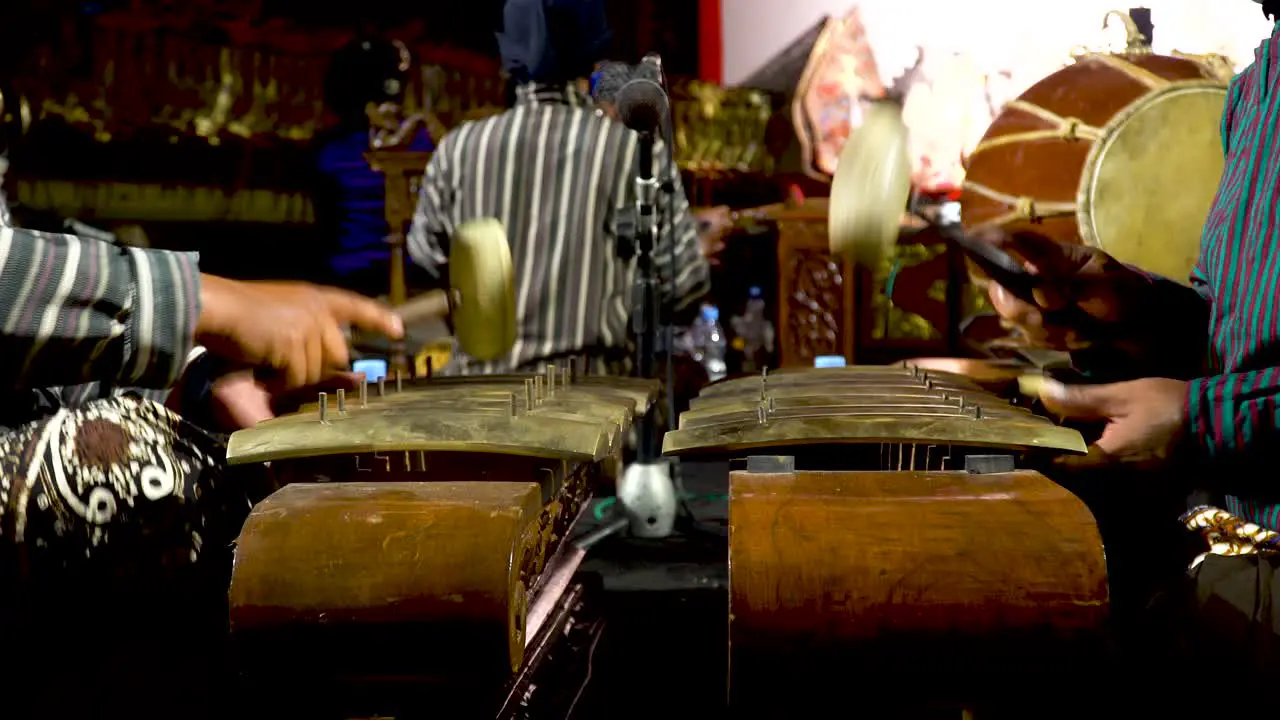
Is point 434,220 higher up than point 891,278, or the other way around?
point 434,220

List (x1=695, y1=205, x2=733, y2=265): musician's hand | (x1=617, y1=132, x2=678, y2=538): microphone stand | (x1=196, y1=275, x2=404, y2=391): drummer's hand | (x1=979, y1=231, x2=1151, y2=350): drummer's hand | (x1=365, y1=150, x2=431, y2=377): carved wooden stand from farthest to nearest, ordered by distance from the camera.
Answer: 1. (x1=365, y1=150, x2=431, y2=377): carved wooden stand
2. (x1=695, y1=205, x2=733, y2=265): musician's hand
3. (x1=617, y1=132, x2=678, y2=538): microphone stand
4. (x1=979, y1=231, x2=1151, y2=350): drummer's hand
5. (x1=196, y1=275, x2=404, y2=391): drummer's hand

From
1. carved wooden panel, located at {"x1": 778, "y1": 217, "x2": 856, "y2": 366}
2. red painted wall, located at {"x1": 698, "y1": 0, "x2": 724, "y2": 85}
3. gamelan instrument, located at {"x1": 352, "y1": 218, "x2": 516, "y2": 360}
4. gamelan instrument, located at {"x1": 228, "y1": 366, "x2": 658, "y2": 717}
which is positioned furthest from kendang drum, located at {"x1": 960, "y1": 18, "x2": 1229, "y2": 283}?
red painted wall, located at {"x1": 698, "y1": 0, "x2": 724, "y2": 85}

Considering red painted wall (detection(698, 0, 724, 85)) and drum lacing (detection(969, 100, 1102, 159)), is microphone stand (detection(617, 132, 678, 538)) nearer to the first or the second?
drum lacing (detection(969, 100, 1102, 159))

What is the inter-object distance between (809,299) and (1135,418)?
3939 millimetres

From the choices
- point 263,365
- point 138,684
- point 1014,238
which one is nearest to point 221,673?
point 138,684

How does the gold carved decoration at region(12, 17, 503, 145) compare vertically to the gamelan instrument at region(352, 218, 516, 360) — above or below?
above

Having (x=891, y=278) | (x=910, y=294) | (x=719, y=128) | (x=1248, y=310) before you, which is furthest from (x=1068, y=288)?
(x=719, y=128)

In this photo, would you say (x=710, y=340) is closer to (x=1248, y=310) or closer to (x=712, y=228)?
(x=712, y=228)

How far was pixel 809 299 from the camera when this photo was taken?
5516mm

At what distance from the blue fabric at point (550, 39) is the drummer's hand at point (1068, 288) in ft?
7.53

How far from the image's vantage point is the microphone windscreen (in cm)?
278

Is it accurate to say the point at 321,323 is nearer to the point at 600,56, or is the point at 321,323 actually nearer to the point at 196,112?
the point at 600,56

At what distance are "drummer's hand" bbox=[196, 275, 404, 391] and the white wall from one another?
3.53 meters

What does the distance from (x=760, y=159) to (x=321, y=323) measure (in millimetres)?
5314
